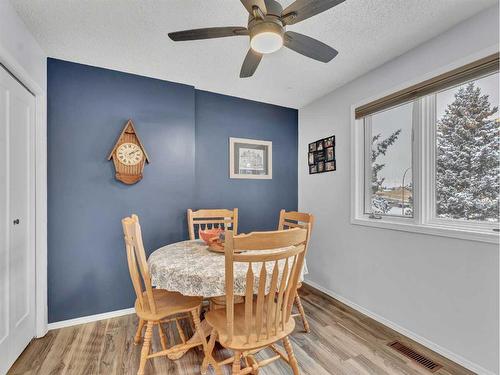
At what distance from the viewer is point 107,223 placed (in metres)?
2.41

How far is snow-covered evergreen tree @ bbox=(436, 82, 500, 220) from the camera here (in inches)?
66.9

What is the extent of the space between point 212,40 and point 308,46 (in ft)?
2.85

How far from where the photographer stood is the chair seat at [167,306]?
60.9 inches

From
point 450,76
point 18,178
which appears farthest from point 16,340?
point 450,76

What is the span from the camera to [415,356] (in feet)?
5.99

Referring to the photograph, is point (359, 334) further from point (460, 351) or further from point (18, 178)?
point (18, 178)

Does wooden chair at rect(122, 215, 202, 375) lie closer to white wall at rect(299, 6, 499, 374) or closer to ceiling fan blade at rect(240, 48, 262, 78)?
ceiling fan blade at rect(240, 48, 262, 78)

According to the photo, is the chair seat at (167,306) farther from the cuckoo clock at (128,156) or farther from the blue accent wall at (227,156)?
the blue accent wall at (227,156)

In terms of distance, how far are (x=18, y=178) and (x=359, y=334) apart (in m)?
2.98

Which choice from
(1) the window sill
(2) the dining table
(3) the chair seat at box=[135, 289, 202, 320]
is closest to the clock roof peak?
(2) the dining table

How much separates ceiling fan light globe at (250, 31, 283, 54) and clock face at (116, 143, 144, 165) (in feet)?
5.31

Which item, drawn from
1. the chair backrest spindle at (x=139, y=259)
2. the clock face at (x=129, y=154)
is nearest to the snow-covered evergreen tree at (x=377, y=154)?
the chair backrest spindle at (x=139, y=259)

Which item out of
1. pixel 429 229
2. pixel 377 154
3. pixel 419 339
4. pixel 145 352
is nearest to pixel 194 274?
pixel 145 352

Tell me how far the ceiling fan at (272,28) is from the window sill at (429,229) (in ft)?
4.96
